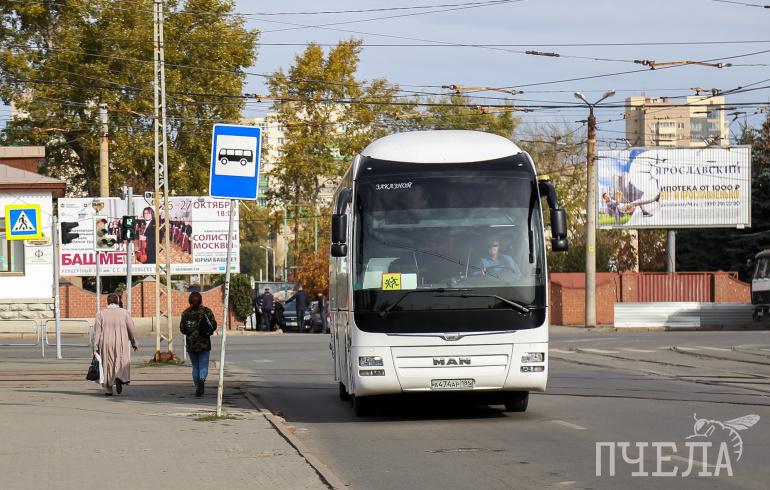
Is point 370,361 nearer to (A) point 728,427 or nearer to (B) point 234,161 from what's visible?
(B) point 234,161

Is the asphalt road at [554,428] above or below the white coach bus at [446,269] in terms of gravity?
below

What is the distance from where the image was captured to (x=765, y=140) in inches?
2395

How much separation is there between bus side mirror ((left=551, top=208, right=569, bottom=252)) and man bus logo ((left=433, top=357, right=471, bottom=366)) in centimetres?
159

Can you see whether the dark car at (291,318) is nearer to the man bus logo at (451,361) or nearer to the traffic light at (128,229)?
the traffic light at (128,229)

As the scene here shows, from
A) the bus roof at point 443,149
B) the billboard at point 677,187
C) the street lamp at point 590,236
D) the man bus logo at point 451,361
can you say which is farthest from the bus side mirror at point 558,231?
the billboard at point 677,187

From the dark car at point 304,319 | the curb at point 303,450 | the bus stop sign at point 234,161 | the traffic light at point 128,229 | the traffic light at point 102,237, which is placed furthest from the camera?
the dark car at point 304,319

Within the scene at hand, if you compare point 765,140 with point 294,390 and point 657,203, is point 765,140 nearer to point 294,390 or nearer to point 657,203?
point 657,203

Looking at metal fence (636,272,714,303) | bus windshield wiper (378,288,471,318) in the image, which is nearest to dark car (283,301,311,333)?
metal fence (636,272,714,303)

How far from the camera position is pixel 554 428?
1349cm

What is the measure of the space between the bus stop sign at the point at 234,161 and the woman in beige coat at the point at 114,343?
4710 mm

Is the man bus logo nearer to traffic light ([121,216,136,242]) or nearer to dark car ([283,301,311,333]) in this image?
traffic light ([121,216,136,242])

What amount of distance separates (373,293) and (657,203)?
1705 inches

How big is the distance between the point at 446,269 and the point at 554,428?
2.18 meters

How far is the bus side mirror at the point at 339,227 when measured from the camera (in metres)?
14.4
